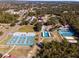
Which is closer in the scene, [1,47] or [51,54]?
[51,54]

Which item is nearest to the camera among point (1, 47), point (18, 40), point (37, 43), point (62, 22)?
point (1, 47)

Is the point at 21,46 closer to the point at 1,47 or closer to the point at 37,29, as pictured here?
the point at 1,47

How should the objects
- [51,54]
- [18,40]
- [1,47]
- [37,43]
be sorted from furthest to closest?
[18,40] → [37,43] → [1,47] → [51,54]

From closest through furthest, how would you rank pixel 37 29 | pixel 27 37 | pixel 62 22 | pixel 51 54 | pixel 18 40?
pixel 51 54, pixel 18 40, pixel 27 37, pixel 37 29, pixel 62 22

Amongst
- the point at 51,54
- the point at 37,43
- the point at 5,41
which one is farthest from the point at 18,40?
the point at 51,54

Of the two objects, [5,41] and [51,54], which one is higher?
→ [51,54]

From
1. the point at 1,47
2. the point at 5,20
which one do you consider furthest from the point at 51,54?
the point at 5,20

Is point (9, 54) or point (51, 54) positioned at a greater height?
point (51, 54)

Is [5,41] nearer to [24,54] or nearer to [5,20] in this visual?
[24,54]

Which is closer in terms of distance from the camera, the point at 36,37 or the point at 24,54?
the point at 24,54
